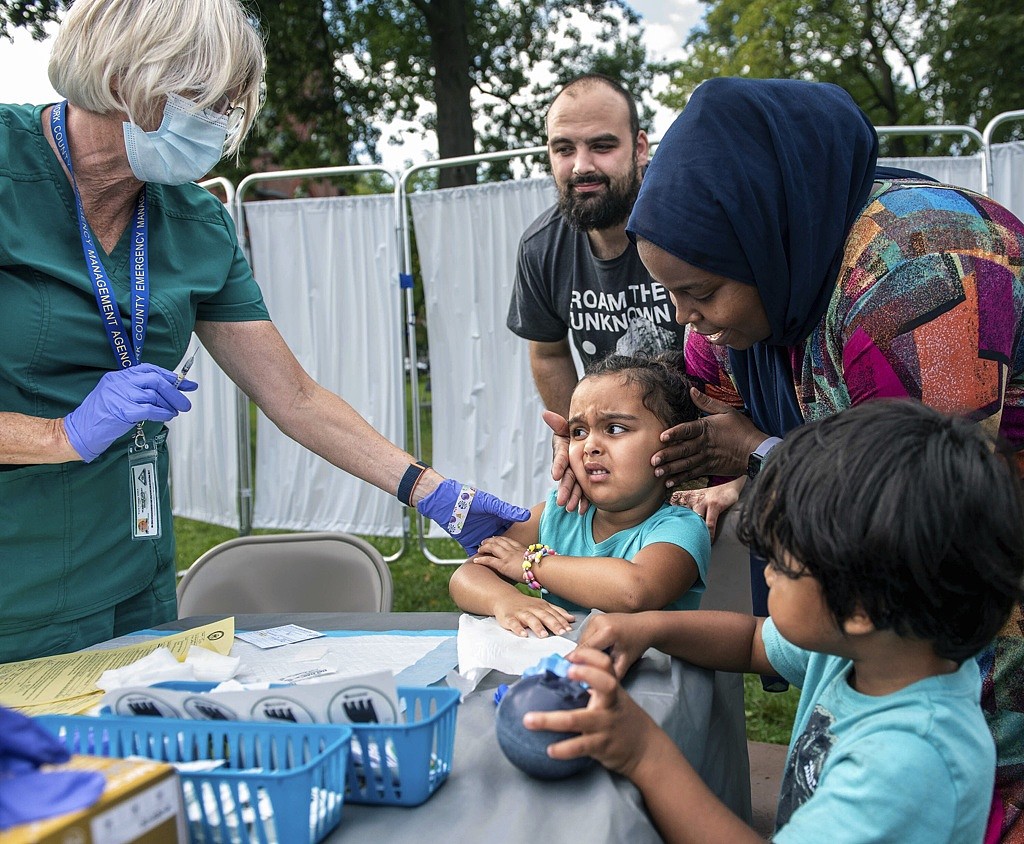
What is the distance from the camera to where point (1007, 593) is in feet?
3.56

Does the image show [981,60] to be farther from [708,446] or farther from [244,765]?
[244,765]

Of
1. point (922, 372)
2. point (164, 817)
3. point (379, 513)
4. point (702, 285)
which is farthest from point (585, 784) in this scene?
point (379, 513)

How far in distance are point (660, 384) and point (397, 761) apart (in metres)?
1.24

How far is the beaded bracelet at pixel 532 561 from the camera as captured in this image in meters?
1.89

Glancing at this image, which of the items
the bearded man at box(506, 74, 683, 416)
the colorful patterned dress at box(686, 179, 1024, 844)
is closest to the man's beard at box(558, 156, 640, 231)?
the bearded man at box(506, 74, 683, 416)

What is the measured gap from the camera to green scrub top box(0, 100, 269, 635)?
171 centimetres

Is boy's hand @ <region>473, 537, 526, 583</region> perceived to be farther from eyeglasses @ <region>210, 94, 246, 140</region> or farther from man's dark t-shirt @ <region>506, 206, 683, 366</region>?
man's dark t-shirt @ <region>506, 206, 683, 366</region>

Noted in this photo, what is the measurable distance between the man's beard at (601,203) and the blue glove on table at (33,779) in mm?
2802

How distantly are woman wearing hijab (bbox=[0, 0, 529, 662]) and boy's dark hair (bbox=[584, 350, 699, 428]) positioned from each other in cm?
38

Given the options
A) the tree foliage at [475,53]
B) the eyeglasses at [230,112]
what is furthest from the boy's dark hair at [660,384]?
the tree foliage at [475,53]

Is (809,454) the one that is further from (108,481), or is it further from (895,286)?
(108,481)

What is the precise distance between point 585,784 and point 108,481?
1.20 metres

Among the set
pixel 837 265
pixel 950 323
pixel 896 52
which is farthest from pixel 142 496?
pixel 896 52

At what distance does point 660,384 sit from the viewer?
2.09 metres
